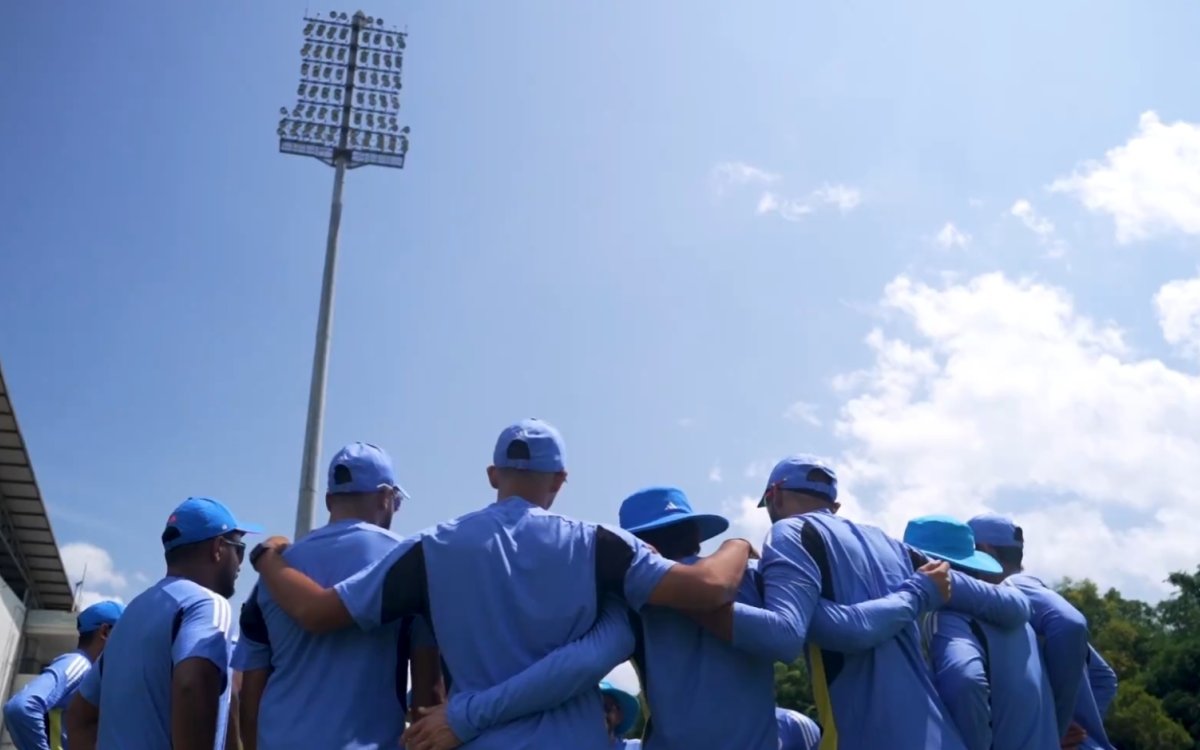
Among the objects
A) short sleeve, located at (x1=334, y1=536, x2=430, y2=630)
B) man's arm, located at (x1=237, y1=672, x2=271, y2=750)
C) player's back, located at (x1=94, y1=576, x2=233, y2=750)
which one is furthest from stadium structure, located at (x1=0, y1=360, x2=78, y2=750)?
short sleeve, located at (x1=334, y1=536, x2=430, y2=630)

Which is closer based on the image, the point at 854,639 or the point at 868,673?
the point at 854,639

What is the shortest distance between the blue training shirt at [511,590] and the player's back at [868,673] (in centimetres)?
83

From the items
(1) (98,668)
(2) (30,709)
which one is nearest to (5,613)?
(2) (30,709)

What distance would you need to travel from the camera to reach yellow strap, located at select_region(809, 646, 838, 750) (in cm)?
385

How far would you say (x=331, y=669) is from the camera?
3.61 metres

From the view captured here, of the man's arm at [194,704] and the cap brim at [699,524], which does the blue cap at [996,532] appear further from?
the man's arm at [194,704]

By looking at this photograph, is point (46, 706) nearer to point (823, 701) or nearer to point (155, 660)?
point (155, 660)

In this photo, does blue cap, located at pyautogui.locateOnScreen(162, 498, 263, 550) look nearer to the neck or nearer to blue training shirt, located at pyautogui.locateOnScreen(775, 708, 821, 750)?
the neck

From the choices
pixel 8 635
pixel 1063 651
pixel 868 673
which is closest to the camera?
pixel 868 673

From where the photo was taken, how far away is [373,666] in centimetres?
366

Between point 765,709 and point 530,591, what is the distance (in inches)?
41.7

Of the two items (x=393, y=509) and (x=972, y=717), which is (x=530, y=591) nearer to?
(x=393, y=509)

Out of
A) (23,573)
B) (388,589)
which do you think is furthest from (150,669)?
(23,573)

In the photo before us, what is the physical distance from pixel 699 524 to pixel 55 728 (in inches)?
212
